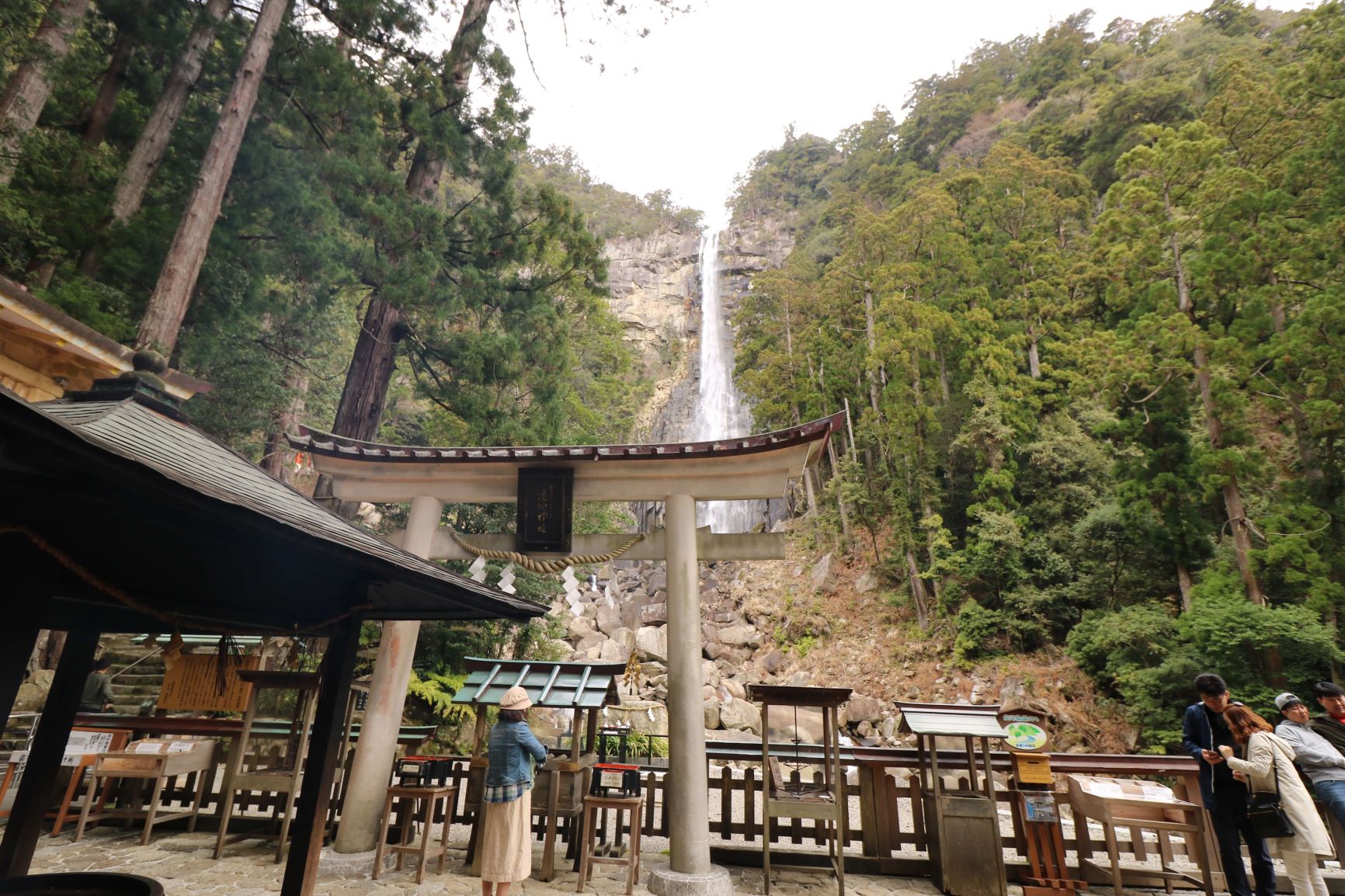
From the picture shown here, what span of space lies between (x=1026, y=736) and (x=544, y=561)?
447cm

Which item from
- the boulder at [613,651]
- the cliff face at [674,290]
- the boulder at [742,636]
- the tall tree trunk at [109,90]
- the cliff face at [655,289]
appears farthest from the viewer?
the cliff face at [655,289]

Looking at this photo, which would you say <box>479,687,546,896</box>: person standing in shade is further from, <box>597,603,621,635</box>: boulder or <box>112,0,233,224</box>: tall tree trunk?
<box>597,603,621,635</box>: boulder

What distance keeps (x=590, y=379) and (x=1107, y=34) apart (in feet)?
90.3

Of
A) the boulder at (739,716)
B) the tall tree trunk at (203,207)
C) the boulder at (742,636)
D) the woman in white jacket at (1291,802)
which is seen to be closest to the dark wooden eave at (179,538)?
the woman in white jacket at (1291,802)

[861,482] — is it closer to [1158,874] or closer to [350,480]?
[1158,874]

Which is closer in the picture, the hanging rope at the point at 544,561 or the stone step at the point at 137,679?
the hanging rope at the point at 544,561

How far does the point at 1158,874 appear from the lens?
488cm

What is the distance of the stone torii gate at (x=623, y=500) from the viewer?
5.13 meters

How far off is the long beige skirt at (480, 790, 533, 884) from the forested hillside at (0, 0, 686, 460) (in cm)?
632

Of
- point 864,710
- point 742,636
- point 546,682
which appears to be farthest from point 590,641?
point 546,682

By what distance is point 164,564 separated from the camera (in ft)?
8.31

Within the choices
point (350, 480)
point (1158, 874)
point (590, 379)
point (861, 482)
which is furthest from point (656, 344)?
point (1158, 874)

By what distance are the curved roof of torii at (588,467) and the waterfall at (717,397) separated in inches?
613

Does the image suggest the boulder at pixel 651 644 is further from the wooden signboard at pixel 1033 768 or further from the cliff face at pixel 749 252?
the cliff face at pixel 749 252
